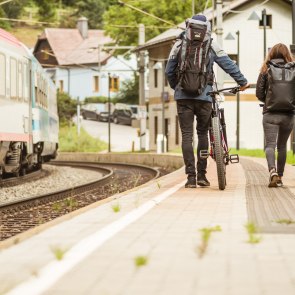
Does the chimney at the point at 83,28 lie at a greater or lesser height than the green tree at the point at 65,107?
greater

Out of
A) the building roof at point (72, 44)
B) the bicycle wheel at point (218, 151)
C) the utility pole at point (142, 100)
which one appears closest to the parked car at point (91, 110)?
the building roof at point (72, 44)

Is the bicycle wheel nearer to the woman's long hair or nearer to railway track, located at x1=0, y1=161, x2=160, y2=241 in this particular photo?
the woman's long hair

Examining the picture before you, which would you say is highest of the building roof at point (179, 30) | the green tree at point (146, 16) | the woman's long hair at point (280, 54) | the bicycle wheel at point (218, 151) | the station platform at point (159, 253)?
the green tree at point (146, 16)

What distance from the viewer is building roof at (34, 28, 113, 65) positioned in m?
110

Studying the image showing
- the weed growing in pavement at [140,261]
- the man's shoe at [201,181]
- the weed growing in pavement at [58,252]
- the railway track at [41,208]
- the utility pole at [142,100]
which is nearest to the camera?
the weed growing in pavement at [140,261]

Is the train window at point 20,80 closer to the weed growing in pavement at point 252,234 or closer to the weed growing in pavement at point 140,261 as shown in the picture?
the weed growing in pavement at point 252,234

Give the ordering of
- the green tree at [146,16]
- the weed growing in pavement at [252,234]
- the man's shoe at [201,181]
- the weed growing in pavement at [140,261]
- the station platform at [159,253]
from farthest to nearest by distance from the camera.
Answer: the green tree at [146,16]
the man's shoe at [201,181]
the weed growing in pavement at [252,234]
the weed growing in pavement at [140,261]
the station platform at [159,253]

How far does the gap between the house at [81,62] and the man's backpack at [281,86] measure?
89644 millimetres

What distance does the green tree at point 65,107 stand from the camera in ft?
281

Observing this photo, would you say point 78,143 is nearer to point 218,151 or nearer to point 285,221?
point 218,151

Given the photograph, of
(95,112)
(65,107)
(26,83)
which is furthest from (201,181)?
(95,112)

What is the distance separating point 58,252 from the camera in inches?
244

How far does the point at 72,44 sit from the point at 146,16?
134ft

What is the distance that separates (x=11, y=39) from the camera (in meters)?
22.3
